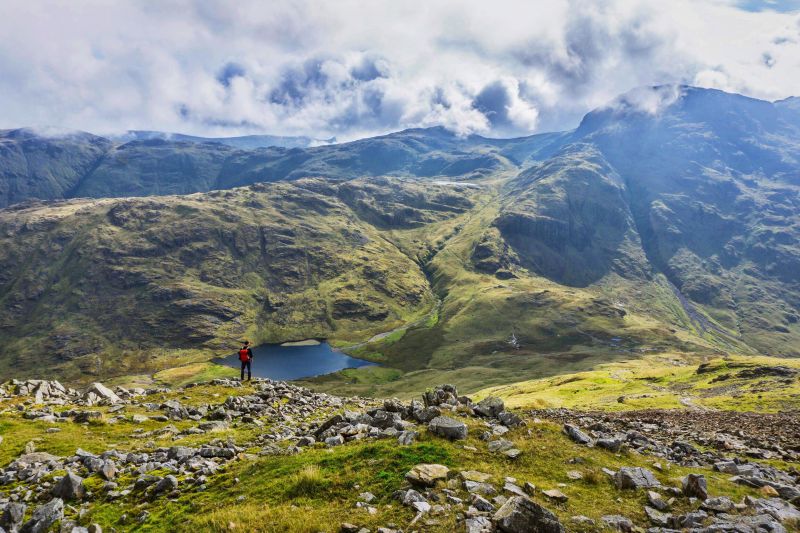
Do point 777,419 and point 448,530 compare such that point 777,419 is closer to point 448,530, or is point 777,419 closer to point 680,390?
point 448,530

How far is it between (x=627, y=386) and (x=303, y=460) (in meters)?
111

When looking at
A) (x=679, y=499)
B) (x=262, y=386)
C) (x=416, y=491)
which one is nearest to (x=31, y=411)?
(x=262, y=386)

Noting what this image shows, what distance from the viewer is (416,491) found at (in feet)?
45.0

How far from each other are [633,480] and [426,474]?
750 centimetres

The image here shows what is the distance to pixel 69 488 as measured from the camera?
621 inches

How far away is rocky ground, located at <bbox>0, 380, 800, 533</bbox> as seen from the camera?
502 inches

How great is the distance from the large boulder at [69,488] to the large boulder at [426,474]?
12.2 meters

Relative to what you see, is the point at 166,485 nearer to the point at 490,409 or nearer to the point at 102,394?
the point at 490,409

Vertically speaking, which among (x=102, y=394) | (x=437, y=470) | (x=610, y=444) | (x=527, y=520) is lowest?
(x=102, y=394)

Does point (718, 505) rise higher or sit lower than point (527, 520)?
lower

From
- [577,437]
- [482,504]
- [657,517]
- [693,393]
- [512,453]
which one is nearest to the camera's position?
[482,504]

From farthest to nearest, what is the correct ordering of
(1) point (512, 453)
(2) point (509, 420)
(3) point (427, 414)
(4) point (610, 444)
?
(2) point (509, 420)
(3) point (427, 414)
(4) point (610, 444)
(1) point (512, 453)

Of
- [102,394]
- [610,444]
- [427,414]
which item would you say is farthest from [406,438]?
[102,394]

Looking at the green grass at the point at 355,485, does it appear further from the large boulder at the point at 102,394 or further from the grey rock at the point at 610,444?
the large boulder at the point at 102,394
